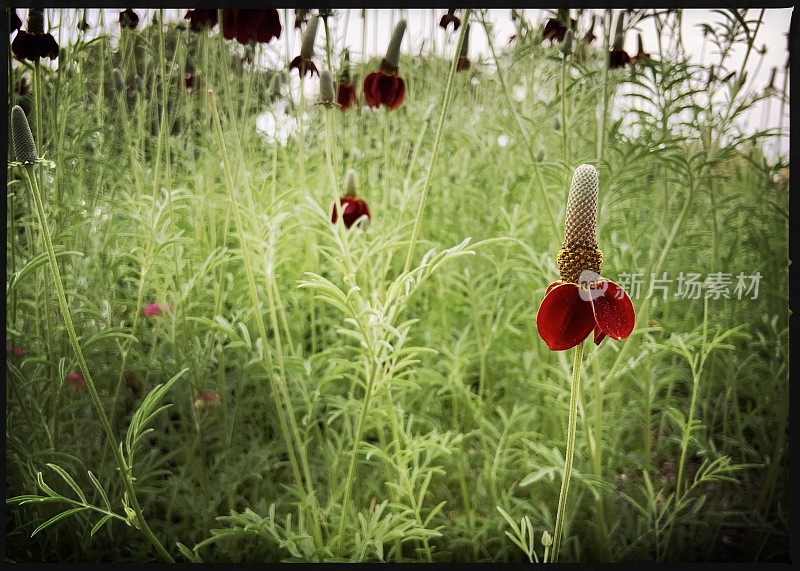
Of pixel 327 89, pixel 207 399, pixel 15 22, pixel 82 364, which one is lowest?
pixel 207 399

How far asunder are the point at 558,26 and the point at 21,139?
1.08 meters

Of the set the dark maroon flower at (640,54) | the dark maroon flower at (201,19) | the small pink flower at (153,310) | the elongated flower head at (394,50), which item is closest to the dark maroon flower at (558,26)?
the dark maroon flower at (640,54)

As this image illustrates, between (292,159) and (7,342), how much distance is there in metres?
0.72

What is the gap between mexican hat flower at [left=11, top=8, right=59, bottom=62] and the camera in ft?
4.03

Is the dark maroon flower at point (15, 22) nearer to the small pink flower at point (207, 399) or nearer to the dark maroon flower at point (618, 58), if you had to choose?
the small pink flower at point (207, 399)

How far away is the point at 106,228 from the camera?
4.21ft

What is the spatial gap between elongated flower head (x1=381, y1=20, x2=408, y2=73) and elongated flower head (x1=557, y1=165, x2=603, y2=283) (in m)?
0.51

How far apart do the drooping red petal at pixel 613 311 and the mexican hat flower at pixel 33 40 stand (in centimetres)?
118

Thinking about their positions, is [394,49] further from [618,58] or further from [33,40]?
[33,40]

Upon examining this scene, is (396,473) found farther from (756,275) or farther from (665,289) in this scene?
(756,275)

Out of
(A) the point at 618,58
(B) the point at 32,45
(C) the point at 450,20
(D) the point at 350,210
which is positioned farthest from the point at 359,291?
(B) the point at 32,45

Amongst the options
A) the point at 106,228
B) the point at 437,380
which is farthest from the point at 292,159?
the point at 437,380

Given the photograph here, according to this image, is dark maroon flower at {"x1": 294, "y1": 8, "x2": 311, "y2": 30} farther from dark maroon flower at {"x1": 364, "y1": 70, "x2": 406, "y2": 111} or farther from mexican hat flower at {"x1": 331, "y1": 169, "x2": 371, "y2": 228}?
mexican hat flower at {"x1": 331, "y1": 169, "x2": 371, "y2": 228}

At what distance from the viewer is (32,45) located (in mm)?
1229
